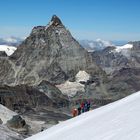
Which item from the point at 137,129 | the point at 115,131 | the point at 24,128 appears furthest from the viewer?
the point at 24,128

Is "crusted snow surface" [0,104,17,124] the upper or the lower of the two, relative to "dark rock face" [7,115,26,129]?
upper

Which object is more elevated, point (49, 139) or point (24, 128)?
point (49, 139)

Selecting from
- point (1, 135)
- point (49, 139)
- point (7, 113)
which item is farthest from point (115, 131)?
point (7, 113)

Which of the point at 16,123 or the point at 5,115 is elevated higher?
the point at 5,115

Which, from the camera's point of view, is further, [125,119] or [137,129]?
[125,119]

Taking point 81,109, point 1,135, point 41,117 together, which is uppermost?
point 81,109

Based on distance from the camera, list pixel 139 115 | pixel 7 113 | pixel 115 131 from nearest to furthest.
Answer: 1. pixel 115 131
2. pixel 139 115
3. pixel 7 113

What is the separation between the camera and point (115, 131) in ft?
52.4

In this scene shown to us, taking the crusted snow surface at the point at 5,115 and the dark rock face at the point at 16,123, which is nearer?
the dark rock face at the point at 16,123

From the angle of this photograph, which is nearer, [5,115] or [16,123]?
[16,123]

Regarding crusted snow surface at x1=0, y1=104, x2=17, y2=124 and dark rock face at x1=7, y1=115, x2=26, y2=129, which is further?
crusted snow surface at x1=0, y1=104, x2=17, y2=124

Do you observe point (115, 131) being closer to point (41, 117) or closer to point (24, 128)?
point (24, 128)

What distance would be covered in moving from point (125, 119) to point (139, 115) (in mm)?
566

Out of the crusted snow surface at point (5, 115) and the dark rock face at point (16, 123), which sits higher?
the crusted snow surface at point (5, 115)
